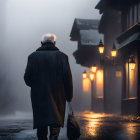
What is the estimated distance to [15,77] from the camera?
164 feet

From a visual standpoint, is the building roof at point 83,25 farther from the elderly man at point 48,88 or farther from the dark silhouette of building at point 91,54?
the elderly man at point 48,88

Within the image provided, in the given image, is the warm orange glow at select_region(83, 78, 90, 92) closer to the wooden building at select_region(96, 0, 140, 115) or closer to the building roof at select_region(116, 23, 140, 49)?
the wooden building at select_region(96, 0, 140, 115)

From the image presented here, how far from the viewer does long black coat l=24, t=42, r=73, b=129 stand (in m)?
4.87

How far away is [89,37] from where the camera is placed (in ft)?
90.0

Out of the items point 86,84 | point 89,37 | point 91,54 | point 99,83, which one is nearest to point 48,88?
point 99,83

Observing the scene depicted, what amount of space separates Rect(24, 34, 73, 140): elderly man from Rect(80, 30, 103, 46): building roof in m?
21.6

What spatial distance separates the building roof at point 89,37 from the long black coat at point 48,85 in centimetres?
2164

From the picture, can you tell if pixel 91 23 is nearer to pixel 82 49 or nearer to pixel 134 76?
pixel 82 49

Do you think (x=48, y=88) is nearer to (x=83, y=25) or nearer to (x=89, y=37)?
(x=89, y=37)

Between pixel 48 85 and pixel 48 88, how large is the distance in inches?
1.6

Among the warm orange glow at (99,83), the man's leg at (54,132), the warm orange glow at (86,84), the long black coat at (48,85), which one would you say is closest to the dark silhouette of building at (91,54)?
the warm orange glow at (99,83)

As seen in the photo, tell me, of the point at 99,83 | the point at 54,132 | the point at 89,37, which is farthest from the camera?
the point at 89,37

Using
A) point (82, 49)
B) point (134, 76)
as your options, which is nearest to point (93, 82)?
point (82, 49)

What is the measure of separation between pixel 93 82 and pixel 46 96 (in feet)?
72.7
